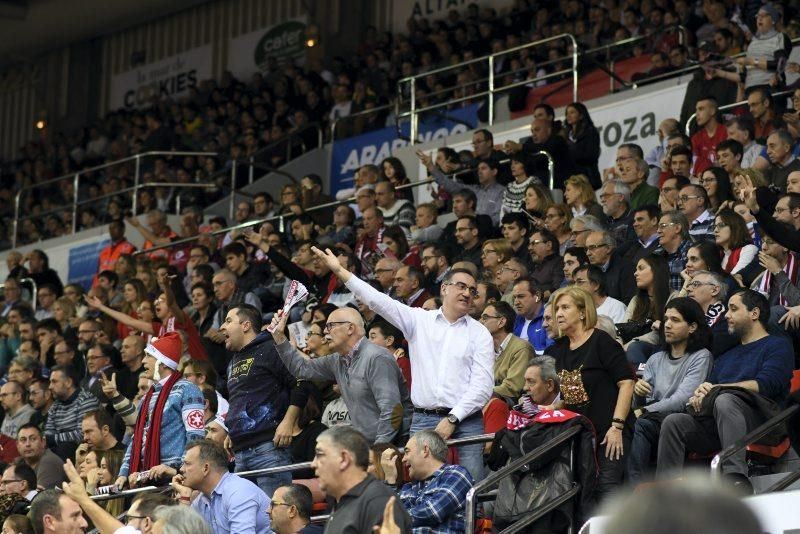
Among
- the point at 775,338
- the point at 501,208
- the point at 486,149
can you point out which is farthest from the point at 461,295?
the point at 486,149

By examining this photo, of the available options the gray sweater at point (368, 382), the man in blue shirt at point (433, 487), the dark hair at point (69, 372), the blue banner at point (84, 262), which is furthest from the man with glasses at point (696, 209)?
the blue banner at point (84, 262)

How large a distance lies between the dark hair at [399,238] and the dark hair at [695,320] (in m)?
4.65

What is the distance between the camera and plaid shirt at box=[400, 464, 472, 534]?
672 centimetres

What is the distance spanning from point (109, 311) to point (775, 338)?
685cm

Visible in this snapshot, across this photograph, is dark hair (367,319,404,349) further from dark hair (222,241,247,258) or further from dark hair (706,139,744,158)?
dark hair (222,241,247,258)

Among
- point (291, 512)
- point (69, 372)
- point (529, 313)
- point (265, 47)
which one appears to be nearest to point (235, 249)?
point (69, 372)

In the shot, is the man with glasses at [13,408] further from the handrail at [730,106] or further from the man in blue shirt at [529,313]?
the handrail at [730,106]

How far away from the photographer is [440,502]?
265 inches

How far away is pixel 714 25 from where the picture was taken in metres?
14.5

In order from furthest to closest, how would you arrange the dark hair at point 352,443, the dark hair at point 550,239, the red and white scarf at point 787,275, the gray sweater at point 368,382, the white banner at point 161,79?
1. the white banner at point 161,79
2. the dark hair at point 550,239
3. the red and white scarf at point 787,275
4. the gray sweater at point 368,382
5. the dark hair at point 352,443

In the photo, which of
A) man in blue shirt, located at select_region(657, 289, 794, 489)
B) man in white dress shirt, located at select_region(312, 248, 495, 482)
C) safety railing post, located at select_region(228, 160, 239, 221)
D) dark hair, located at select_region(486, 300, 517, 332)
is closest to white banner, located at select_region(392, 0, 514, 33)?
safety railing post, located at select_region(228, 160, 239, 221)

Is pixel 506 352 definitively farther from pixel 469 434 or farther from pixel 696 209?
pixel 696 209

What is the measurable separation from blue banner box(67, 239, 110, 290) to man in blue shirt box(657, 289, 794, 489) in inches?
483

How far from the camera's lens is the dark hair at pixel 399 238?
1173 cm
